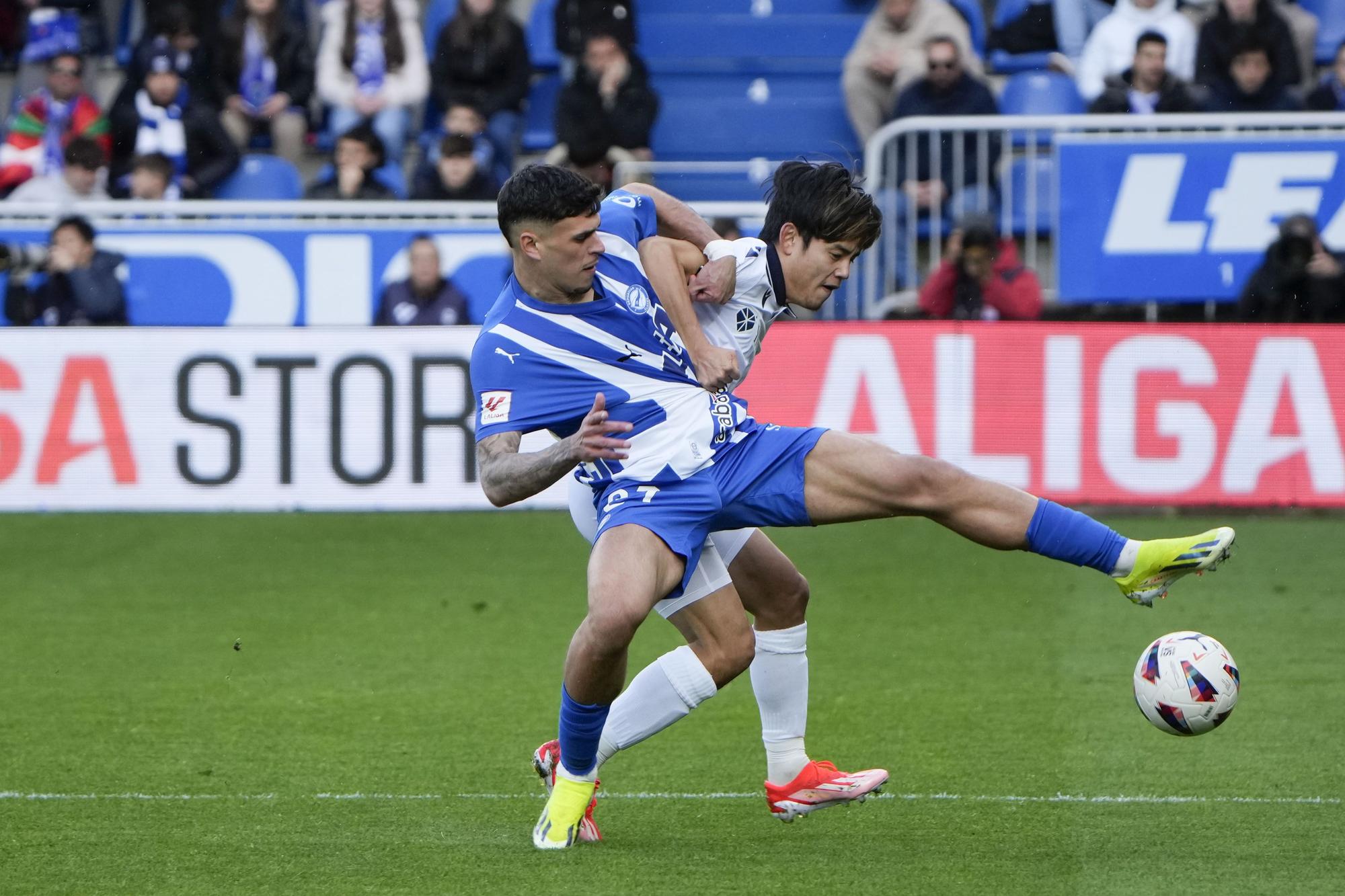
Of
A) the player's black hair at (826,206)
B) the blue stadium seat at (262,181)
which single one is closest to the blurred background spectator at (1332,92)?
the blue stadium seat at (262,181)

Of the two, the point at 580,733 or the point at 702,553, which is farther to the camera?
the point at 702,553

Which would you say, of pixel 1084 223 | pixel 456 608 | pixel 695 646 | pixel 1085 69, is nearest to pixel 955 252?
pixel 1084 223

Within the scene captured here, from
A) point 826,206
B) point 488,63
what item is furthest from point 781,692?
point 488,63

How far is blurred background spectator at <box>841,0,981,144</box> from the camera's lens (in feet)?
43.9

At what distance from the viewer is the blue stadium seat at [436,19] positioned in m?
14.8

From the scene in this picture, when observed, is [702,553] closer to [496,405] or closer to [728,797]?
[496,405]

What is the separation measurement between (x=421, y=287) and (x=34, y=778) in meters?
5.77

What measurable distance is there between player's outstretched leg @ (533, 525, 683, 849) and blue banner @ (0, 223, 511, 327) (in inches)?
263

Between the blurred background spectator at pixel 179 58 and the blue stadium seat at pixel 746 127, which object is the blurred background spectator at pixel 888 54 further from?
the blurred background spectator at pixel 179 58

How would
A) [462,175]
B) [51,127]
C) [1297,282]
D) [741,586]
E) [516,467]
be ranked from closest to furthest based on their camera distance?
[516,467] < [741,586] < [1297,282] < [462,175] < [51,127]

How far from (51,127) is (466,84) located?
3074 millimetres

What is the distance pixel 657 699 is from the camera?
5277 mm

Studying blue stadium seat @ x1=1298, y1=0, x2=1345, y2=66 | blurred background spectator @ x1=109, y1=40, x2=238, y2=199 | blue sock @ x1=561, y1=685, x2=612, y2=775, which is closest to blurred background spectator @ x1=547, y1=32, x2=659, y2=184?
blurred background spectator @ x1=109, y1=40, x2=238, y2=199

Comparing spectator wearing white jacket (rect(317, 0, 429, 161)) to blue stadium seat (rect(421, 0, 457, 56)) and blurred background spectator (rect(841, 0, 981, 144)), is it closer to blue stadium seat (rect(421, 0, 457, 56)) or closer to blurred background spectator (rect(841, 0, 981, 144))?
blue stadium seat (rect(421, 0, 457, 56))
